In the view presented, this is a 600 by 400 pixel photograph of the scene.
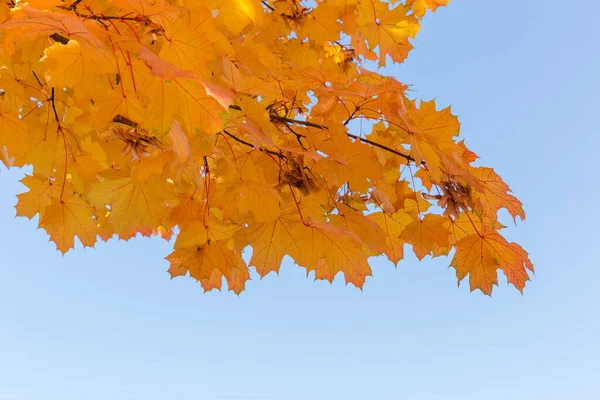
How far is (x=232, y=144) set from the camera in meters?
1.96

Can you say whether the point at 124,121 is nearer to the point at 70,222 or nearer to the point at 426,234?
the point at 70,222

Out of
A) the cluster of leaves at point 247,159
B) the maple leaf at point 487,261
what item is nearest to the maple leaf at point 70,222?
the cluster of leaves at point 247,159

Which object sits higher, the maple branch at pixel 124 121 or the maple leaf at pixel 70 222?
the maple branch at pixel 124 121

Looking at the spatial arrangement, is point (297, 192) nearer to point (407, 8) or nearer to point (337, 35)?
point (337, 35)

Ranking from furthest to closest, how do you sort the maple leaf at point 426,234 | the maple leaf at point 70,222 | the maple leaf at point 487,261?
the maple leaf at point 70,222, the maple leaf at point 426,234, the maple leaf at point 487,261

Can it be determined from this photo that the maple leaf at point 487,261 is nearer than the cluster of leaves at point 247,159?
No

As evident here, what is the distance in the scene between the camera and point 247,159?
196cm

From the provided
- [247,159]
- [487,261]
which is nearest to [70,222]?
[247,159]

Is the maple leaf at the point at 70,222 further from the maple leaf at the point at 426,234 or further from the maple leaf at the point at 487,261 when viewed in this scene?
the maple leaf at the point at 487,261

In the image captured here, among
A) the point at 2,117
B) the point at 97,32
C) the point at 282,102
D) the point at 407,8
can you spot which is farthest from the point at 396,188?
the point at 2,117

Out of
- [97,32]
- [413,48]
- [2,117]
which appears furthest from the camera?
[413,48]

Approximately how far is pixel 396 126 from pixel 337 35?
4.21 feet

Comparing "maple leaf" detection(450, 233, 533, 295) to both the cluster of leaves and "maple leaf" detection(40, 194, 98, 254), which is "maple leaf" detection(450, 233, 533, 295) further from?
"maple leaf" detection(40, 194, 98, 254)

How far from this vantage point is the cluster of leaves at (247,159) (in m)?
1.46
